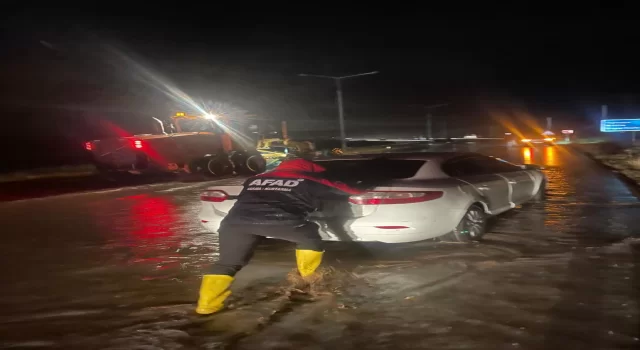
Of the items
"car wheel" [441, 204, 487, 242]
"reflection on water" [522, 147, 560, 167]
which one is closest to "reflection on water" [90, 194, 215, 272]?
"car wheel" [441, 204, 487, 242]

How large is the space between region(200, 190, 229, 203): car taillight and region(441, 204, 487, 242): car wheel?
2.83m

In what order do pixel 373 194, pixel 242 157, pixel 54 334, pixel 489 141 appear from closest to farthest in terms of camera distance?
pixel 54 334 < pixel 373 194 < pixel 242 157 < pixel 489 141

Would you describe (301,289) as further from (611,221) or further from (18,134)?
(18,134)

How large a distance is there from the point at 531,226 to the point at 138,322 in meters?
6.00

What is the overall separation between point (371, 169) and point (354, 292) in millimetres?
2308

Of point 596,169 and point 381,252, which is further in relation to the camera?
point 596,169

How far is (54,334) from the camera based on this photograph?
205 inches

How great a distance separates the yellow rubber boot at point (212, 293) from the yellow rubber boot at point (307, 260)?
3.07 feet

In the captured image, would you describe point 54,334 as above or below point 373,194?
below

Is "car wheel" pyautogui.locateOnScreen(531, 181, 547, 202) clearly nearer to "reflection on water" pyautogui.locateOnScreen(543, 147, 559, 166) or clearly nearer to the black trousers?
the black trousers

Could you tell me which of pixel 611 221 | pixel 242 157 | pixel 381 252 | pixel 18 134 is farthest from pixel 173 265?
pixel 18 134

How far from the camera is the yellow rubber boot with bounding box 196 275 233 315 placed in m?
5.44

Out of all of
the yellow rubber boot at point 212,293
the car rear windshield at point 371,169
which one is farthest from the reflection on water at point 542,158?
the yellow rubber boot at point 212,293

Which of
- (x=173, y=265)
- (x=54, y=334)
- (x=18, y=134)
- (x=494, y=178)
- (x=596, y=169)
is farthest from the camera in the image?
(x=18, y=134)
